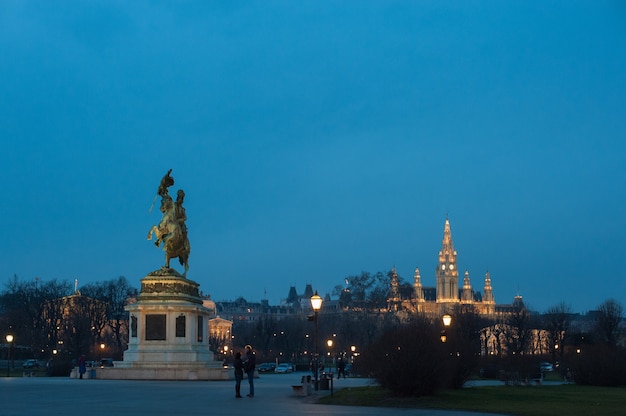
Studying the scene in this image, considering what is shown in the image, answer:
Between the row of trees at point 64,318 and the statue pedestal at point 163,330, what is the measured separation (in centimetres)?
5273

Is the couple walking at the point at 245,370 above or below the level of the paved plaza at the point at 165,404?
above

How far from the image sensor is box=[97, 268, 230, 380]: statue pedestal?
61.6 meters

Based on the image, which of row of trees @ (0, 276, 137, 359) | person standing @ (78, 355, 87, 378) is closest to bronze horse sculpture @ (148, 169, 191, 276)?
person standing @ (78, 355, 87, 378)

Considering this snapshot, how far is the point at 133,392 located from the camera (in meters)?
40.4

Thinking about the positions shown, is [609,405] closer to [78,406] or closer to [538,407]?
[538,407]

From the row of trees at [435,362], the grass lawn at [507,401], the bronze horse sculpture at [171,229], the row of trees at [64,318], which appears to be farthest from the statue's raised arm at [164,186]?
the row of trees at [64,318]

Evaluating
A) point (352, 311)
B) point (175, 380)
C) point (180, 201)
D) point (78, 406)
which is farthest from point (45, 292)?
point (78, 406)

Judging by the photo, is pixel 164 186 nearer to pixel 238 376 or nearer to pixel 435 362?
pixel 238 376

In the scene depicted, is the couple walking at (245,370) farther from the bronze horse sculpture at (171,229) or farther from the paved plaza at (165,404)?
the bronze horse sculpture at (171,229)

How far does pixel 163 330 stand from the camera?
62.3 meters

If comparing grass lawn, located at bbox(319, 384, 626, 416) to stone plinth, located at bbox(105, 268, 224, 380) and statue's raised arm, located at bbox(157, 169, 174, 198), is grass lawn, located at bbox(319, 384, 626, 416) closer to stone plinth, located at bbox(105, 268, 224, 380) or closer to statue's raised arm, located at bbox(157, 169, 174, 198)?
stone plinth, located at bbox(105, 268, 224, 380)

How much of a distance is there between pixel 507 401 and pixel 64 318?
110 m

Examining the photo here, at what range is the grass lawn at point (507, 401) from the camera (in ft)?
99.6

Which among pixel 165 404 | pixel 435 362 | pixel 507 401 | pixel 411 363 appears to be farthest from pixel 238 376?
pixel 507 401
